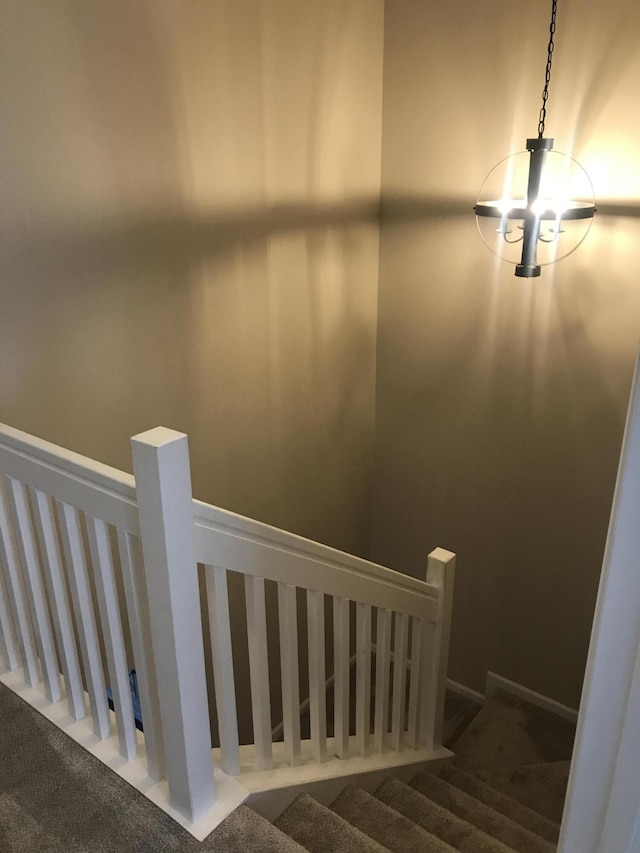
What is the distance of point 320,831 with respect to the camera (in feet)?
5.82

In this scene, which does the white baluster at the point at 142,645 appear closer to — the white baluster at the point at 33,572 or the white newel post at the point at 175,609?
the white newel post at the point at 175,609

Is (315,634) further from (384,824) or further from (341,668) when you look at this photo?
(384,824)

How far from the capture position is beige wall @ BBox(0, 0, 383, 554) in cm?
192

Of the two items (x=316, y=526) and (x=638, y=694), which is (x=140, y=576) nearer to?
(x=638, y=694)

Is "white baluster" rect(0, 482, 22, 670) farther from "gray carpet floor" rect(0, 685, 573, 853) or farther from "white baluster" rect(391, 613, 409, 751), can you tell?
"white baluster" rect(391, 613, 409, 751)

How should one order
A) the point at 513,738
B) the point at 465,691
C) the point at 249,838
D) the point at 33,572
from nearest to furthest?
the point at 249,838
the point at 33,572
the point at 513,738
the point at 465,691

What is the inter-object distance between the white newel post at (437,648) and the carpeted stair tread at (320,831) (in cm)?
86

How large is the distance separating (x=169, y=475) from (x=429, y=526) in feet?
8.58

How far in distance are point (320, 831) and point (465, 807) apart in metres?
1.04

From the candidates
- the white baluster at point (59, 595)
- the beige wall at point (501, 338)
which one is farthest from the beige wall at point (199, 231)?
the white baluster at point (59, 595)

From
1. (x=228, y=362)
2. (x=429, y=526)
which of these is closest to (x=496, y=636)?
(x=429, y=526)

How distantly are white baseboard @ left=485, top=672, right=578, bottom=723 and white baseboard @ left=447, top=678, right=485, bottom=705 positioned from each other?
7 centimetres

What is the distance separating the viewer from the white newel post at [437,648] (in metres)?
2.47

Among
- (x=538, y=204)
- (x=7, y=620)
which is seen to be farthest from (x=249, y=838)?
(x=538, y=204)
